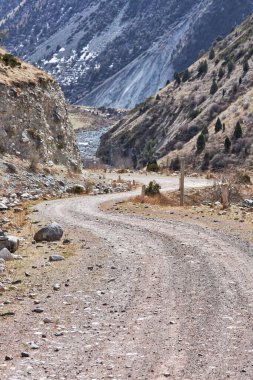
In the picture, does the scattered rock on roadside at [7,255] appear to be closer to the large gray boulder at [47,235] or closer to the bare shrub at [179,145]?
the large gray boulder at [47,235]

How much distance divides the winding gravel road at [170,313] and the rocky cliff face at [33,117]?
2392 cm

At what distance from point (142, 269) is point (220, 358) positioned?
6139 millimetres

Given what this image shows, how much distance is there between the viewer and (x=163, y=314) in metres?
10.0

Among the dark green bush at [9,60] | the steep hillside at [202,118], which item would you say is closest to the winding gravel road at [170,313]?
Answer: the dark green bush at [9,60]

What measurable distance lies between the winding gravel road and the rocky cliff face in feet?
78.5

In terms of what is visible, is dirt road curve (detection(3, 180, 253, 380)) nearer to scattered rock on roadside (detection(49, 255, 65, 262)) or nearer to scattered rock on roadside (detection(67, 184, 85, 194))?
scattered rock on roadside (detection(49, 255, 65, 262))

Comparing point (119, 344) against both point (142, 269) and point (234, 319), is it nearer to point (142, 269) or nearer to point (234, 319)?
point (234, 319)

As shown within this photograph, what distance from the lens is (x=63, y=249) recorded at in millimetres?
16688

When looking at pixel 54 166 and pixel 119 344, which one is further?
pixel 54 166

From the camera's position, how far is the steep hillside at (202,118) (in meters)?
112

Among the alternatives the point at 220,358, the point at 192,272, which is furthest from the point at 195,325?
the point at 192,272

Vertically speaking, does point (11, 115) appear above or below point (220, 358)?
above

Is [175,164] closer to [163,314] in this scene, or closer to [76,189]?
[76,189]

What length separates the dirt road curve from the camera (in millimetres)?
7555
